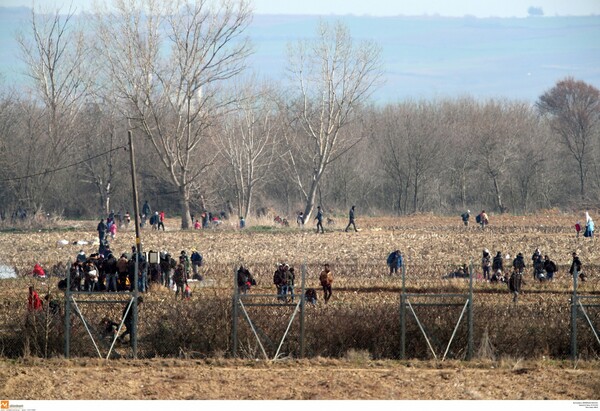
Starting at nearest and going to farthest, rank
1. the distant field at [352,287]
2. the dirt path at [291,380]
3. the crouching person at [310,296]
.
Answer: the dirt path at [291,380] → the distant field at [352,287] → the crouching person at [310,296]

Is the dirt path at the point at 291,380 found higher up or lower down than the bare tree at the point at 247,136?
lower down

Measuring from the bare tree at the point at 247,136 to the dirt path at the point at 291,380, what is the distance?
40.7m

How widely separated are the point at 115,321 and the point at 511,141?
198ft

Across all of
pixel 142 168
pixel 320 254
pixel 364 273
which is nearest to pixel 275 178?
pixel 142 168

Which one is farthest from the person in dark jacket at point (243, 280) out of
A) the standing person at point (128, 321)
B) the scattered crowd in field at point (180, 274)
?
the standing person at point (128, 321)

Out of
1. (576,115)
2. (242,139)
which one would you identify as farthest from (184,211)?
(576,115)

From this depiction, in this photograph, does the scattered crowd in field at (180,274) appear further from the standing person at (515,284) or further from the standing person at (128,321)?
the standing person at (128,321)

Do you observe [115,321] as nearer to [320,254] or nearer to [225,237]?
[320,254]

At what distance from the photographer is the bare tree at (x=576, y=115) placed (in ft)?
262

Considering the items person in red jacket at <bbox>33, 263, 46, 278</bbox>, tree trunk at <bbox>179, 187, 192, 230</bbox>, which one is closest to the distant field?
person in red jacket at <bbox>33, 263, 46, 278</bbox>

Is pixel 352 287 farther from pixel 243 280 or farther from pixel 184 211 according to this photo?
pixel 184 211

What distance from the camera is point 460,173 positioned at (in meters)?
76.5

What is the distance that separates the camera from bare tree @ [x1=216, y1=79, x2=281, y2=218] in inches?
2476

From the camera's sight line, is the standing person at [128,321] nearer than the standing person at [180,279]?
Yes
